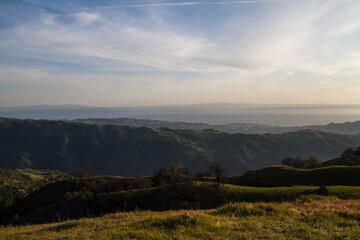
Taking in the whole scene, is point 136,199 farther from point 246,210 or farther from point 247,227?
point 247,227

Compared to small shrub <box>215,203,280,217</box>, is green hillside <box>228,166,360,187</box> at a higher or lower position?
lower

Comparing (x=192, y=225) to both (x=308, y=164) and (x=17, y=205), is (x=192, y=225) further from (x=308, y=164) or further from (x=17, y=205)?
(x=17, y=205)

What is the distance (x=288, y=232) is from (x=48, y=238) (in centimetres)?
1125

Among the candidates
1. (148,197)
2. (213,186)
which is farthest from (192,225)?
(148,197)

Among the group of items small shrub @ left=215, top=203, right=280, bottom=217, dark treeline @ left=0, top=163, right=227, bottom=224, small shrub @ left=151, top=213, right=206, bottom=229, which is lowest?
dark treeline @ left=0, top=163, right=227, bottom=224

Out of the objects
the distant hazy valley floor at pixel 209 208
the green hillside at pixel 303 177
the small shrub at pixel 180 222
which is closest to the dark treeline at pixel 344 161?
the distant hazy valley floor at pixel 209 208

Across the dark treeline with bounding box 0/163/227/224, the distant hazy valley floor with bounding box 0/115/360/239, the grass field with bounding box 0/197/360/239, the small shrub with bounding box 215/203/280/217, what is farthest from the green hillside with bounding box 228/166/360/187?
the grass field with bounding box 0/197/360/239

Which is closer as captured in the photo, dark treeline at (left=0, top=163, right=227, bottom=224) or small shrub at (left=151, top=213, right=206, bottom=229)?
small shrub at (left=151, top=213, right=206, bottom=229)

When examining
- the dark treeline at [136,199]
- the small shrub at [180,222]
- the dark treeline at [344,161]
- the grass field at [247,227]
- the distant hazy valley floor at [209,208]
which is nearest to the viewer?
the grass field at [247,227]

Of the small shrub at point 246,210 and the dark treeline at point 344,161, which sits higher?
the small shrub at point 246,210

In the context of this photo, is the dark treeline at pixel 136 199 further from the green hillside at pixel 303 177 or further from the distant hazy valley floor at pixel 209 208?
the green hillside at pixel 303 177

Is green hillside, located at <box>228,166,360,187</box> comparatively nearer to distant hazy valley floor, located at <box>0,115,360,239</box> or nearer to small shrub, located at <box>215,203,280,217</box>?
distant hazy valley floor, located at <box>0,115,360,239</box>

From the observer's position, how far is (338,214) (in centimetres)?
1059

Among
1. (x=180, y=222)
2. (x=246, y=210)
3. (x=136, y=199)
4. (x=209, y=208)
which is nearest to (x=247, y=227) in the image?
(x=246, y=210)
